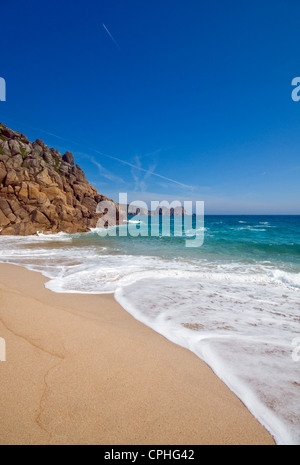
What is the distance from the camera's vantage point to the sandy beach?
214 cm

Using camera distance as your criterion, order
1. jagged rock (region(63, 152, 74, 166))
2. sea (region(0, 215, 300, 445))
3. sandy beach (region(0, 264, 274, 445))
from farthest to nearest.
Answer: jagged rock (region(63, 152, 74, 166)), sea (region(0, 215, 300, 445)), sandy beach (region(0, 264, 274, 445))

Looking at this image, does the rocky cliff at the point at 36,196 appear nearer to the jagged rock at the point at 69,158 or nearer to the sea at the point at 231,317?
the jagged rock at the point at 69,158

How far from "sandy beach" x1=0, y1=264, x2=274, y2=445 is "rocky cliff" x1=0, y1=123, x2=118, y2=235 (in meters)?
33.3

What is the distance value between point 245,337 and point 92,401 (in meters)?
3.38

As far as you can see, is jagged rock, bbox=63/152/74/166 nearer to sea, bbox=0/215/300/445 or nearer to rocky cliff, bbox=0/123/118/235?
rocky cliff, bbox=0/123/118/235

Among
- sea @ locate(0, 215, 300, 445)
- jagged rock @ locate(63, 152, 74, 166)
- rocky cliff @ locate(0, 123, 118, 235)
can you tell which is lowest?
sea @ locate(0, 215, 300, 445)

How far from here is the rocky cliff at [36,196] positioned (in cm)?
3309

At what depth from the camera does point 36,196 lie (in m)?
36.4

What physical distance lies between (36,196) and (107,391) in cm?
4020

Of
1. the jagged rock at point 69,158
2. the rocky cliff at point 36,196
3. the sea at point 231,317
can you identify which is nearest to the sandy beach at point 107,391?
the sea at point 231,317

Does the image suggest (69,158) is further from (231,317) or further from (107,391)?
(107,391)

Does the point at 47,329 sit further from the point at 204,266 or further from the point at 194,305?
the point at 204,266

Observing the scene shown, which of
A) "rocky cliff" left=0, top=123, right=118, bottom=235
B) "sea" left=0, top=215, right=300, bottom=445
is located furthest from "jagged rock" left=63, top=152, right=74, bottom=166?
"sea" left=0, top=215, right=300, bottom=445

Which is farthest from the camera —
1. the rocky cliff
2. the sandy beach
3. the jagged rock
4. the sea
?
the jagged rock
